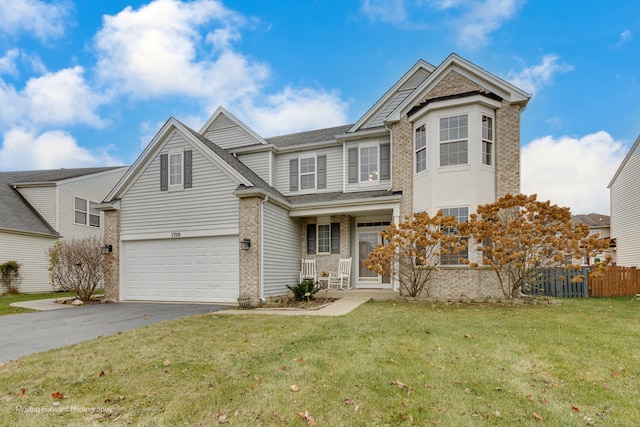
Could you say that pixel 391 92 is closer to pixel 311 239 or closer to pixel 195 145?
pixel 311 239

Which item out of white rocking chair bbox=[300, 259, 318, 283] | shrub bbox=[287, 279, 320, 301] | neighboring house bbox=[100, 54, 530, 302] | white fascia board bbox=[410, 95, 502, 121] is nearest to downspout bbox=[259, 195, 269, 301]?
neighboring house bbox=[100, 54, 530, 302]

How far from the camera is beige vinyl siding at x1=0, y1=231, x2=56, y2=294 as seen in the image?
16.3 metres

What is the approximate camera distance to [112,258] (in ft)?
42.9

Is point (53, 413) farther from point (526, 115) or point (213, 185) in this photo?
point (526, 115)

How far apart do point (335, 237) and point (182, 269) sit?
19.6 feet

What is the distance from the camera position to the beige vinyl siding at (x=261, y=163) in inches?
591

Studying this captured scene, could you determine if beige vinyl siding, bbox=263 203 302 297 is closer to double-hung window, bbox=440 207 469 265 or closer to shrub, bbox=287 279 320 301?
shrub, bbox=287 279 320 301

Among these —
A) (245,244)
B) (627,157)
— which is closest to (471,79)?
(245,244)

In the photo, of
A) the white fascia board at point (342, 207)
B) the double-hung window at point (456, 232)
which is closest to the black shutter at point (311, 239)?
the white fascia board at point (342, 207)

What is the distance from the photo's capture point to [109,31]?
45.9 ft

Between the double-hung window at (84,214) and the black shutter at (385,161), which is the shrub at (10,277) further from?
the black shutter at (385,161)

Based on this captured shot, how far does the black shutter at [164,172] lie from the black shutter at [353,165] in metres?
7.14

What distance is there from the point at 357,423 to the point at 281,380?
1.26 meters

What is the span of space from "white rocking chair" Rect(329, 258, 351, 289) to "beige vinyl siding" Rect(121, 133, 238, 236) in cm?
450
